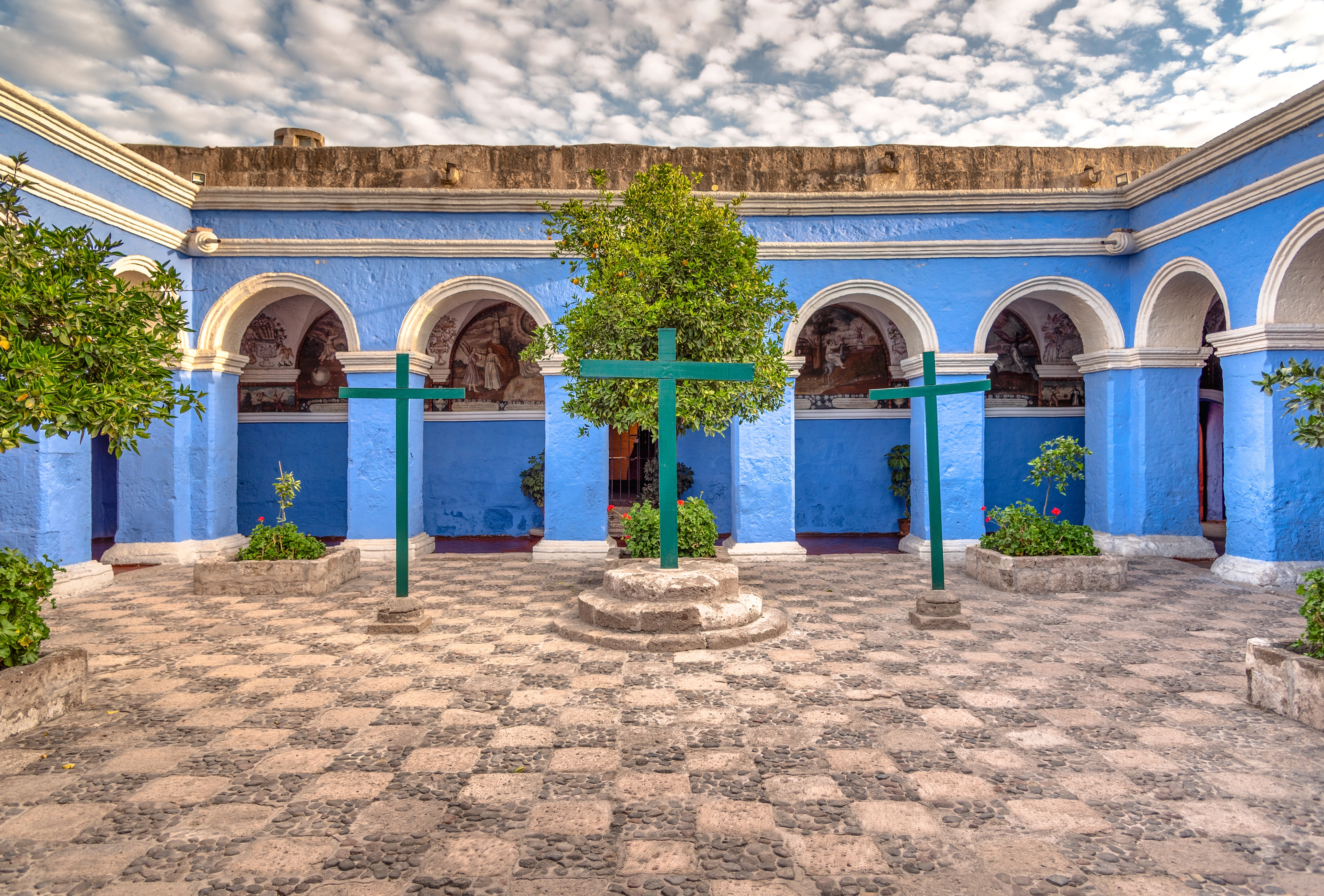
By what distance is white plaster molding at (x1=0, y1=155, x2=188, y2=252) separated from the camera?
711 centimetres

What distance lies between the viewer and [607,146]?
412 inches

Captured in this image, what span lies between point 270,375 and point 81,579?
18.0ft

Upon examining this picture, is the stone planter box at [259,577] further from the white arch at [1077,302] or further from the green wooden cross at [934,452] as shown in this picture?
the white arch at [1077,302]

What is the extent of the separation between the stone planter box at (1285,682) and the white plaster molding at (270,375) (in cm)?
1312

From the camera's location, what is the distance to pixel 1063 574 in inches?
287

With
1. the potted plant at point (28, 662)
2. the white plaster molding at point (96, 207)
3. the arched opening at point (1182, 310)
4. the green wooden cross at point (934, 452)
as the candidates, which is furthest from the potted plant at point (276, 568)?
the arched opening at point (1182, 310)

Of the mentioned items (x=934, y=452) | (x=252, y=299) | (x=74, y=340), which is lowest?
(x=934, y=452)

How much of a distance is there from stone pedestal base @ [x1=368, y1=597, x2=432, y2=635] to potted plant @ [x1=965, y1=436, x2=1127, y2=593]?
5937mm

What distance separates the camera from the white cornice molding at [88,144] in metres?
6.86

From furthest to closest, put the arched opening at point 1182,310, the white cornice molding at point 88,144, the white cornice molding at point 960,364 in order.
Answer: the white cornice molding at point 960,364
the arched opening at point 1182,310
the white cornice molding at point 88,144

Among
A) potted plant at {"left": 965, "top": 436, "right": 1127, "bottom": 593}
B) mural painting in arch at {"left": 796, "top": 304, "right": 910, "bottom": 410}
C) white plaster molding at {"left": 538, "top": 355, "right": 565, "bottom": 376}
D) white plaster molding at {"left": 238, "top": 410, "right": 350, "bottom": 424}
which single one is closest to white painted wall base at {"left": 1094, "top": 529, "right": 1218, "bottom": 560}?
potted plant at {"left": 965, "top": 436, "right": 1127, "bottom": 593}

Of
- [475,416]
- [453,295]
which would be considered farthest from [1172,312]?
[475,416]

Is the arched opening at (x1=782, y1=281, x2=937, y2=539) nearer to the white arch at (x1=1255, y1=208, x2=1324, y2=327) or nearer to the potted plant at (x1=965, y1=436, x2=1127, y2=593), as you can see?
the potted plant at (x1=965, y1=436, x2=1127, y2=593)

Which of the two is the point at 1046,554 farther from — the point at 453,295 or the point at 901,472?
the point at 453,295
